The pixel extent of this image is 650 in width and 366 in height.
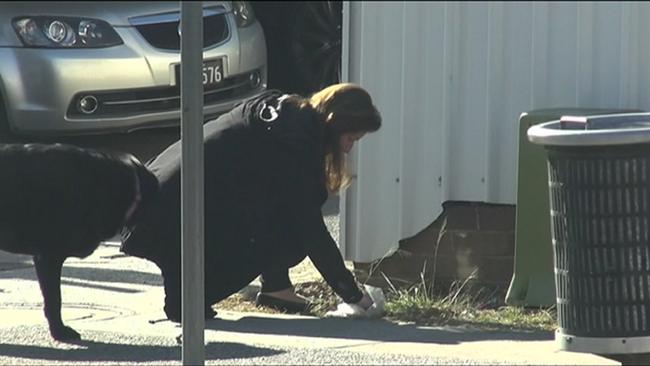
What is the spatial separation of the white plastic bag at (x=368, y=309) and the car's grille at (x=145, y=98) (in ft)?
9.50

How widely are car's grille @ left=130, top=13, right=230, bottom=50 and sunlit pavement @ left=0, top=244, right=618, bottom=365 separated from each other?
2.61 meters

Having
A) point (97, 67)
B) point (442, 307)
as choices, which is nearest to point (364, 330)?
point (442, 307)

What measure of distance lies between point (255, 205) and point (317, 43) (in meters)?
4.20

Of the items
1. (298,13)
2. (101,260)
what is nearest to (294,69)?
(298,13)

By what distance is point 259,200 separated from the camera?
6781 mm

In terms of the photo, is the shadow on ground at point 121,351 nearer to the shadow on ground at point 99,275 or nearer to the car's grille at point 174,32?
the shadow on ground at point 99,275

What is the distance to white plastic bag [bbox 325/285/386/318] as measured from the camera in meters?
6.84

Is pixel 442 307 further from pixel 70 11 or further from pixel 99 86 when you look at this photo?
pixel 70 11

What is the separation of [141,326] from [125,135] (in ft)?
12.9

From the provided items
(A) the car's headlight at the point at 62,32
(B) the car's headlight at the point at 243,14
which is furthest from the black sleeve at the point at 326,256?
(B) the car's headlight at the point at 243,14

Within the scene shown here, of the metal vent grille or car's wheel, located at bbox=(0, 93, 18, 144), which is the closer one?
the metal vent grille

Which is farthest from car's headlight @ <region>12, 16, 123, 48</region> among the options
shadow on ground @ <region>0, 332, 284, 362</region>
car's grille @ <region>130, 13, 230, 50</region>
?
shadow on ground @ <region>0, 332, 284, 362</region>

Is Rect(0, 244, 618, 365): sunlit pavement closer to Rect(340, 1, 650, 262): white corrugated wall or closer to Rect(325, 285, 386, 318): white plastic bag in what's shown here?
Rect(325, 285, 386, 318): white plastic bag

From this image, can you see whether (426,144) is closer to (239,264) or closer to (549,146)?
(239,264)
